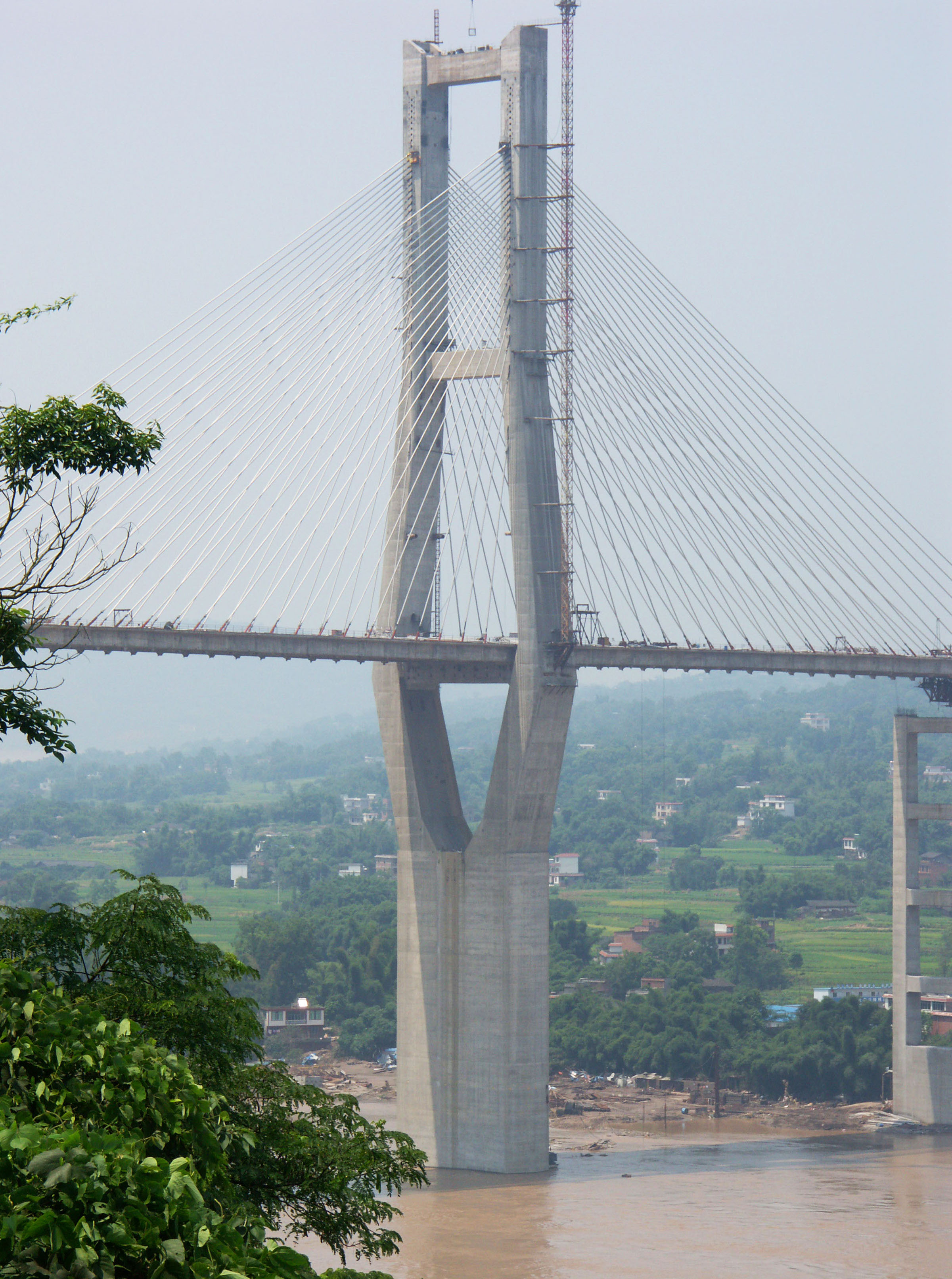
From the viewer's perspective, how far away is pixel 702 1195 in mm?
37875

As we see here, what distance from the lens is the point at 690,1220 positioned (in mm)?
35375

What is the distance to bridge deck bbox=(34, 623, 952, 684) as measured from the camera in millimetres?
33906

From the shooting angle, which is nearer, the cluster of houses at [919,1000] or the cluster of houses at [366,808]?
the cluster of houses at [919,1000]

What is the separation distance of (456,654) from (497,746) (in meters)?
2.13

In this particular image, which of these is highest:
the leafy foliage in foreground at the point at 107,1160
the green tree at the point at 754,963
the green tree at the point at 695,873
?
the green tree at the point at 695,873

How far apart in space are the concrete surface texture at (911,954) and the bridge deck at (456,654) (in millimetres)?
2053

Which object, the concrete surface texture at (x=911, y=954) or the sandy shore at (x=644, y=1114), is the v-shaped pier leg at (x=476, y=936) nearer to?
the sandy shore at (x=644, y=1114)

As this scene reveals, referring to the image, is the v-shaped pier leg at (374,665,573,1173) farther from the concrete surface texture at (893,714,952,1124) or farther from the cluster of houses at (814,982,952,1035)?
the cluster of houses at (814,982,952,1035)

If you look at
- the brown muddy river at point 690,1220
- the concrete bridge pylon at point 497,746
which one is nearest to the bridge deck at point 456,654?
the concrete bridge pylon at point 497,746

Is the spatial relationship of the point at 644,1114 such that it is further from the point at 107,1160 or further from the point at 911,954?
the point at 107,1160

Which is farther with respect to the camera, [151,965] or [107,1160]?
[151,965]

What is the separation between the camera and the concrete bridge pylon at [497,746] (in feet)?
128

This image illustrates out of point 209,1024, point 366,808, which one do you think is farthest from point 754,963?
point 366,808

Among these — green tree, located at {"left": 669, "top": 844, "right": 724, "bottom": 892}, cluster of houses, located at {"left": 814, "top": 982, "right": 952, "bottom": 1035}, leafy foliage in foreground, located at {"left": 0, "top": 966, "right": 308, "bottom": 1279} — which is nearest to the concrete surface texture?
cluster of houses, located at {"left": 814, "top": 982, "right": 952, "bottom": 1035}
